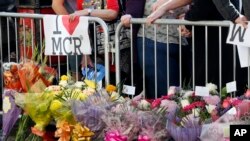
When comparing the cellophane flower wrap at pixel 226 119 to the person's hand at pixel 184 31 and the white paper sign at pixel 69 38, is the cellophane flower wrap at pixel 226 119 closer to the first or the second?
the person's hand at pixel 184 31

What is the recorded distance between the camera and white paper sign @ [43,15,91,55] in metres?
5.45

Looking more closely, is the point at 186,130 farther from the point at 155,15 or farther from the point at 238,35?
the point at 155,15

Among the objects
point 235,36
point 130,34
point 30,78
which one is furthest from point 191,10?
point 30,78

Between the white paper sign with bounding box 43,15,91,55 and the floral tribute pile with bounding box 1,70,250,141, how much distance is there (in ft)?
1.35

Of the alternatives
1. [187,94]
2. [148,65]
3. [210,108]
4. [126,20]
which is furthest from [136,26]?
[210,108]

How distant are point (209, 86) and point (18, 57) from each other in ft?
7.46

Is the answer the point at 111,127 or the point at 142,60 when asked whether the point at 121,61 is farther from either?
the point at 111,127

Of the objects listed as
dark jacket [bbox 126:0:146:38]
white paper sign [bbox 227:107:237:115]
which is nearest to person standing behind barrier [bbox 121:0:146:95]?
dark jacket [bbox 126:0:146:38]

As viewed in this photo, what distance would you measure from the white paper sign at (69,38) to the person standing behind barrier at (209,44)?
598 mm

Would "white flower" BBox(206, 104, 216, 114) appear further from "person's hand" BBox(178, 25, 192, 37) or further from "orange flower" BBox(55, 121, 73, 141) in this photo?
"person's hand" BBox(178, 25, 192, 37)

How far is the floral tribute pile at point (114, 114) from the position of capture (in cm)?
420

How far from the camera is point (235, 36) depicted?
468cm

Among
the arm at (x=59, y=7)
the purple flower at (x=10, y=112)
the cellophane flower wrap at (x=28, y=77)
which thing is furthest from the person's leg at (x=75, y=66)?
the purple flower at (x=10, y=112)

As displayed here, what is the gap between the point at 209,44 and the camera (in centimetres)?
521
